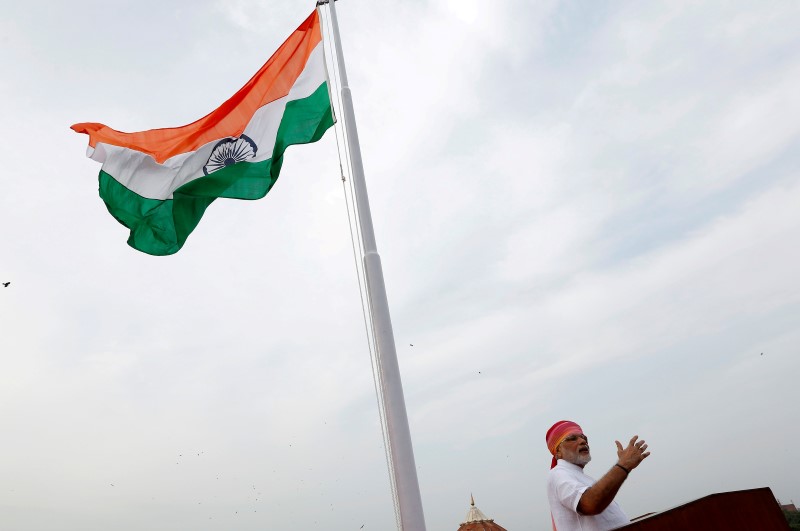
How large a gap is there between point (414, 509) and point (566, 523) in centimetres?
119

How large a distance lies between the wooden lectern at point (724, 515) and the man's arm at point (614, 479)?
38 cm

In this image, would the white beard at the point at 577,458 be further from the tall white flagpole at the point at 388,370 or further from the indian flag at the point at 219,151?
the indian flag at the point at 219,151

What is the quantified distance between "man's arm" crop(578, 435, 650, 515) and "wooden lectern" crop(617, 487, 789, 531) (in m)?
0.38

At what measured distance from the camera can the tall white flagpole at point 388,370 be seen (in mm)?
4812

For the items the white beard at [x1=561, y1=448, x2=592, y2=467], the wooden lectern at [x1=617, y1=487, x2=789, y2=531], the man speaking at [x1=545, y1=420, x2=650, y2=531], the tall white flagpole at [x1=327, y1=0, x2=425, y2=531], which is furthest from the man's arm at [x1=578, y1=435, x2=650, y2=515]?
the tall white flagpole at [x1=327, y1=0, x2=425, y2=531]

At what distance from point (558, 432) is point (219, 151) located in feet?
16.4

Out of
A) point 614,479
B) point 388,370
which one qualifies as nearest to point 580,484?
point 614,479

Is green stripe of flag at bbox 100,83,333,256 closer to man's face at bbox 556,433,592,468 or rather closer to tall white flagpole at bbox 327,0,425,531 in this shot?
tall white flagpole at bbox 327,0,425,531

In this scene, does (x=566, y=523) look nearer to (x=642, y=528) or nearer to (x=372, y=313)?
(x=642, y=528)

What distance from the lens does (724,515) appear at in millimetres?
3309

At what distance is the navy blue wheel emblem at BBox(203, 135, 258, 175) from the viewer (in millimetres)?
7305

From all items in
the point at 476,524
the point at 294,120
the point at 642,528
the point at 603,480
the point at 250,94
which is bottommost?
the point at 642,528

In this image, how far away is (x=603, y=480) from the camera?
3.78m

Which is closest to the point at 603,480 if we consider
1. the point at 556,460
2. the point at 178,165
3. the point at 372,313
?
the point at 556,460
